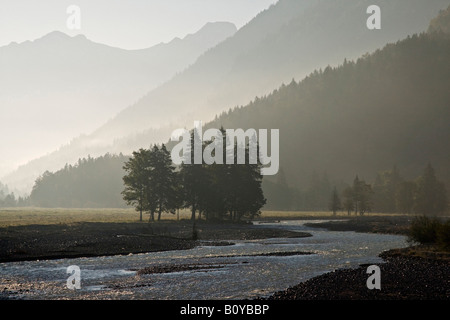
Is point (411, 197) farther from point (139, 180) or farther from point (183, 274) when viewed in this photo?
point (183, 274)

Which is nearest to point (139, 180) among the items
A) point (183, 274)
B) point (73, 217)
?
point (73, 217)

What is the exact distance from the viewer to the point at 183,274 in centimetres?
3434

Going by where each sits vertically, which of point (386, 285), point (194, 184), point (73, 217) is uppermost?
point (194, 184)

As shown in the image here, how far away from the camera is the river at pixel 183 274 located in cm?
2744

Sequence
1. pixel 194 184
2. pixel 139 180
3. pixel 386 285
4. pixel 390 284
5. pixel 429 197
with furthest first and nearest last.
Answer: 1. pixel 429 197
2. pixel 139 180
3. pixel 194 184
4. pixel 390 284
5. pixel 386 285

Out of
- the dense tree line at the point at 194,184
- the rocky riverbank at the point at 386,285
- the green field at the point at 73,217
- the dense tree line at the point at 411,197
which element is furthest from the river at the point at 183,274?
the dense tree line at the point at 411,197

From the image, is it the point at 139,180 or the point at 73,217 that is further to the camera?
the point at 73,217

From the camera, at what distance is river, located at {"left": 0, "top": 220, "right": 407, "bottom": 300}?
27438mm

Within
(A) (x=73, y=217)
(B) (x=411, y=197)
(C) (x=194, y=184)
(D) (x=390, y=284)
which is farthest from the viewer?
(B) (x=411, y=197)

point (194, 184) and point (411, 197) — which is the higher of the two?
point (194, 184)

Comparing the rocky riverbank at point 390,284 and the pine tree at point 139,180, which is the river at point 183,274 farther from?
the pine tree at point 139,180
